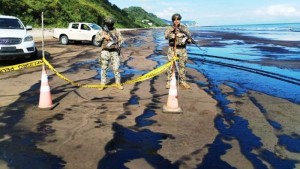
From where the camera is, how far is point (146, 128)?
666 centimetres

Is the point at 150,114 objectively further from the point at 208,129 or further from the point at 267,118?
the point at 267,118

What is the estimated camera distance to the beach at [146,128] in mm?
5172

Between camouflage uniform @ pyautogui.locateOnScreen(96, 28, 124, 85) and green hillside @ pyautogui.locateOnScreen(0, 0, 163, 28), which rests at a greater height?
green hillside @ pyautogui.locateOnScreen(0, 0, 163, 28)

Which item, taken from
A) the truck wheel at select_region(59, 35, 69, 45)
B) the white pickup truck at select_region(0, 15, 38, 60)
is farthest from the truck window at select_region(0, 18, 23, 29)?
the truck wheel at select_region(59, 35, 69, 45)

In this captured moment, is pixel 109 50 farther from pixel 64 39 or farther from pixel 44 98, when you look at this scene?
pixel 64 39

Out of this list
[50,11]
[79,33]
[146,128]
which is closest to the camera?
[146,128]

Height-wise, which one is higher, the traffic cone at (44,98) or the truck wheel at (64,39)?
the truck wheel at (64,39)

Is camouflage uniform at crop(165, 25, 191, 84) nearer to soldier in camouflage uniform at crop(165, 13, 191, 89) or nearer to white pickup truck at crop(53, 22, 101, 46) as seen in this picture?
soldier in camouflage uniform at crop(165, 13, 191, 89)

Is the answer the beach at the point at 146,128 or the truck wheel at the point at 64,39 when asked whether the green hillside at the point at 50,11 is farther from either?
the beach at the point at 146,128

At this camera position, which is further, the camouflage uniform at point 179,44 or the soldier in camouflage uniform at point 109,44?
the camouflage uniform at point 179,44

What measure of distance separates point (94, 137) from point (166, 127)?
1.33m

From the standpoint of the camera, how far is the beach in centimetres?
517

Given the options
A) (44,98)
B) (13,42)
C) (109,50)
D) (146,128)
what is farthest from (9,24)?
(146,128)

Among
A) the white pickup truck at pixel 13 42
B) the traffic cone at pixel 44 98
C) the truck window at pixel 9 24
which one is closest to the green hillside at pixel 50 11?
the truck window at pixel 9 24
